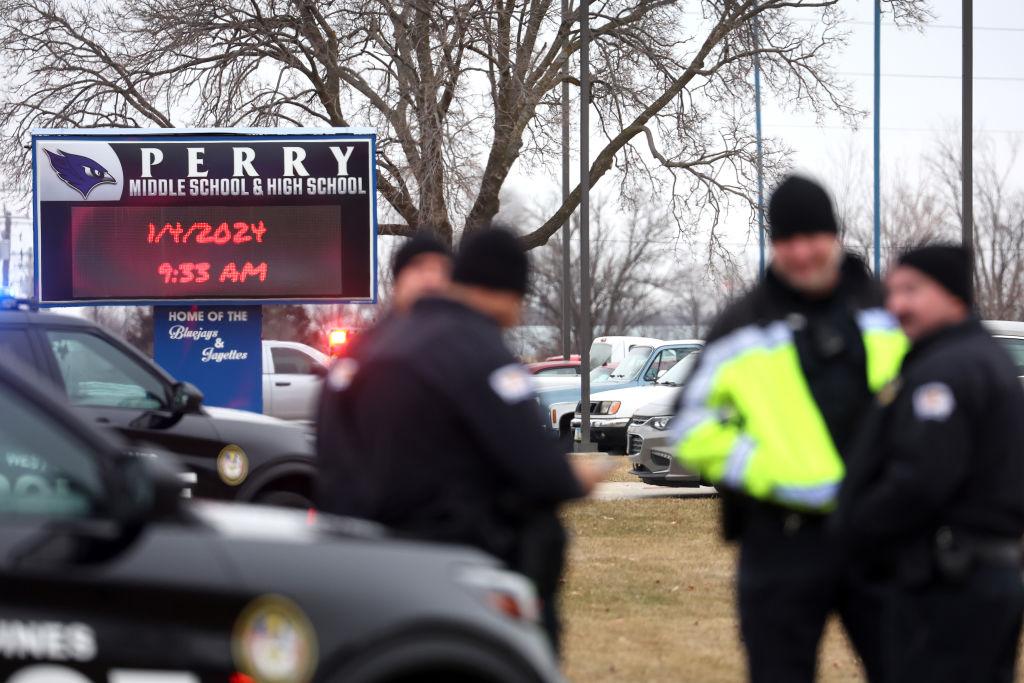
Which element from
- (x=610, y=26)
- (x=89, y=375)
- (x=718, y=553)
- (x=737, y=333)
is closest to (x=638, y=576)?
(x=718, y=553)

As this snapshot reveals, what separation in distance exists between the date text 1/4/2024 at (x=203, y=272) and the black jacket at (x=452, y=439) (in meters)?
11.5

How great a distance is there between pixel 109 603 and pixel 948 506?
2224mm

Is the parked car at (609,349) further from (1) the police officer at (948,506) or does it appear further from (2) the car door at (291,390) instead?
(1) the police officer at (948,506)

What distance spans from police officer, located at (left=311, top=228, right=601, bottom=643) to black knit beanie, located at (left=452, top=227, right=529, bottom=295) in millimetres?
110

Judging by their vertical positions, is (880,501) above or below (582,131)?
below

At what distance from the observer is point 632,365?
81.6 feet

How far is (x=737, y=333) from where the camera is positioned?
4.45m

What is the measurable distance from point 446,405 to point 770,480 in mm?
938

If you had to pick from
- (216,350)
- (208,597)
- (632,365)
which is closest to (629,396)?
(632,365)

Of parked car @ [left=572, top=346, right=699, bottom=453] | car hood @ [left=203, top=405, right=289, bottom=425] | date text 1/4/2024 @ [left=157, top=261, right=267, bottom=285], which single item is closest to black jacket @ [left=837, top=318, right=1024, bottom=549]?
car hood @ [left=203, top=405, right=289, bottom=425]

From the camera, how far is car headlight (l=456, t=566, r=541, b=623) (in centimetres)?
374

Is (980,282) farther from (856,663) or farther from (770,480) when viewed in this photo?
(770,480)

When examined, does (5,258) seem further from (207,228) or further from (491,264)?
(491,264)

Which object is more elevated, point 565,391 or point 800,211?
point 800,211
